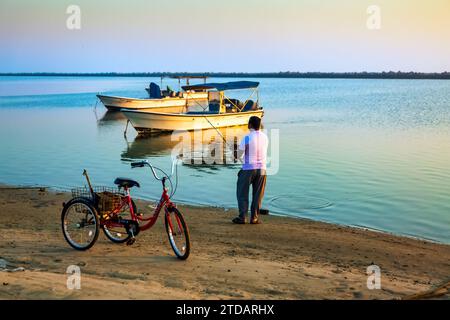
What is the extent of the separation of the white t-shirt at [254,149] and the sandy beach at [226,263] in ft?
3.70

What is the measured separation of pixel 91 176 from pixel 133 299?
1210 cm

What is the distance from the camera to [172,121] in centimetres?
2683

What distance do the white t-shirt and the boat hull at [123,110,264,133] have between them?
1852 cm

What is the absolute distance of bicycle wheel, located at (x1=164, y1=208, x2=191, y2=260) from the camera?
20.2ft

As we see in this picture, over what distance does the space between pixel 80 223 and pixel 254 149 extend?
320cm

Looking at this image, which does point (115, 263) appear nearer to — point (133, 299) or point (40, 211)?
point (133, 299)

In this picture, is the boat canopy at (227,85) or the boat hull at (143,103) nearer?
the boat canopy at (227,85)

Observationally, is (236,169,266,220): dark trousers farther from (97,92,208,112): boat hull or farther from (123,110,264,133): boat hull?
(97,92,208,112): boat hull

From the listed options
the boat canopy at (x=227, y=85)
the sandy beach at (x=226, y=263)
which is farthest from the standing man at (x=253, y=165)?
the boat canopy at (x=227, y=85)

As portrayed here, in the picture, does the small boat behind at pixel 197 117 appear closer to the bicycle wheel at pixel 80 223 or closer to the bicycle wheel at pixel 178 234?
the bicycle wheel at pixel 80 223

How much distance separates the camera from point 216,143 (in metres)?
24.6

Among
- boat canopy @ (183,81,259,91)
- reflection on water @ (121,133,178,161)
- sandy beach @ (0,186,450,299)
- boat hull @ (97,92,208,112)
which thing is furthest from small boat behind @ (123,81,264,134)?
sandy beach @ (0,186,450,299)

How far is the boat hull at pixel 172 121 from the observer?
26797 millimetres

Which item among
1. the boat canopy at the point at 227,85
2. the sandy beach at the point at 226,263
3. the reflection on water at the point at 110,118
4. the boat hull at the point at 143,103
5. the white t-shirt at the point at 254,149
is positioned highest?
the boat canopy at the point at 227,85
